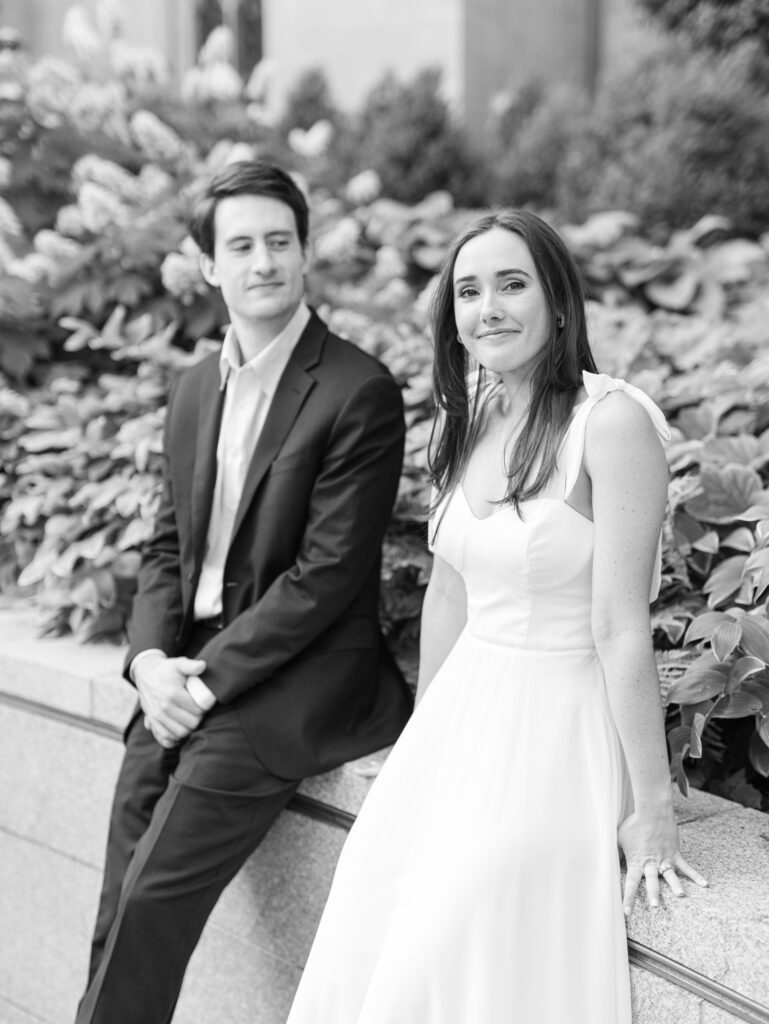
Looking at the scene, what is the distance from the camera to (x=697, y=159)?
8.34 meters

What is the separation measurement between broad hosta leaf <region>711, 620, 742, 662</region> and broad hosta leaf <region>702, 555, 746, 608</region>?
0.47m

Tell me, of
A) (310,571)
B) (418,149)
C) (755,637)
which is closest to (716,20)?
(418,149)

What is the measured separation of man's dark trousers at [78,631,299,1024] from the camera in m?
2.85

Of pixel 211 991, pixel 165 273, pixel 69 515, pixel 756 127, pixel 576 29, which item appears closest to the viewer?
pixel 211 991

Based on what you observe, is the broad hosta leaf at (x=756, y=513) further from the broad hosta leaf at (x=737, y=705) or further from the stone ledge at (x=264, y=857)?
the stone ledge at (x=264, y=857)

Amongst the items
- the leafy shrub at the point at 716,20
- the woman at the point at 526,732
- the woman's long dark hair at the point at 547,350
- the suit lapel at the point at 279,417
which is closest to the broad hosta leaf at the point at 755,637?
the woman at the point at 526,732

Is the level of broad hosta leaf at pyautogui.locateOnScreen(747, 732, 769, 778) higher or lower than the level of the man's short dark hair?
lower

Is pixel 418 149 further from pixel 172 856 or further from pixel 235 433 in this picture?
pixel 172 856

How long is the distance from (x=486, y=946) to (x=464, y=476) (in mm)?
997

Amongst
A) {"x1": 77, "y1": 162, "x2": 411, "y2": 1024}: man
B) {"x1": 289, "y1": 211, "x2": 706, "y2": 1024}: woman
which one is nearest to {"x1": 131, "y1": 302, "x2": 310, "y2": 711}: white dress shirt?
{"x1": 77, "y1": 162, "x2": 411, "y2": 1024}: man

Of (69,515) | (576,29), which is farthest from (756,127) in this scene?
(69,515)

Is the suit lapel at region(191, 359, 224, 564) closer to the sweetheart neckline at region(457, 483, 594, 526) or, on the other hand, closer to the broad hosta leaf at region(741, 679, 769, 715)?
the sweetheart neckline at region(457, 483, 594, 526)

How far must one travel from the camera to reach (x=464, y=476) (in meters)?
A: 2.71

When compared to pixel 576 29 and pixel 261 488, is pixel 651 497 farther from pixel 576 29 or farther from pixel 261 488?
pixel 576 29
